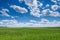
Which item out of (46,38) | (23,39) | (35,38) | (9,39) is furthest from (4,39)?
(46,38)

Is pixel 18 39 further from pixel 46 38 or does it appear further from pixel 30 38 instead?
pixel 46 38

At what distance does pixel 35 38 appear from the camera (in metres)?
6.24

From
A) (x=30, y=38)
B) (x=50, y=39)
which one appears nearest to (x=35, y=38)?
(x=30, y=38)

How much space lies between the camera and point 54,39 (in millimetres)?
6137

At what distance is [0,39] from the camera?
20.0 ft

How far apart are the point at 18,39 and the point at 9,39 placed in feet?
1.12

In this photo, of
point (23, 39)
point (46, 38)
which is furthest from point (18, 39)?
point (46, 38)

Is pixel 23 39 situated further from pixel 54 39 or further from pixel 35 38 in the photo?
pixel 54 39

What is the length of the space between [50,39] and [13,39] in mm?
1439

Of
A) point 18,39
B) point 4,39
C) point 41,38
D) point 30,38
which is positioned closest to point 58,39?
point 41,38

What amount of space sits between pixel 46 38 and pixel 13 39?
1.33 m

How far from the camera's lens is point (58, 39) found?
6.14 meters

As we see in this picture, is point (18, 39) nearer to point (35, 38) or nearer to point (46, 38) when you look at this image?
point (35, 38)

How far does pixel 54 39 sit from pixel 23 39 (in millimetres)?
1208
